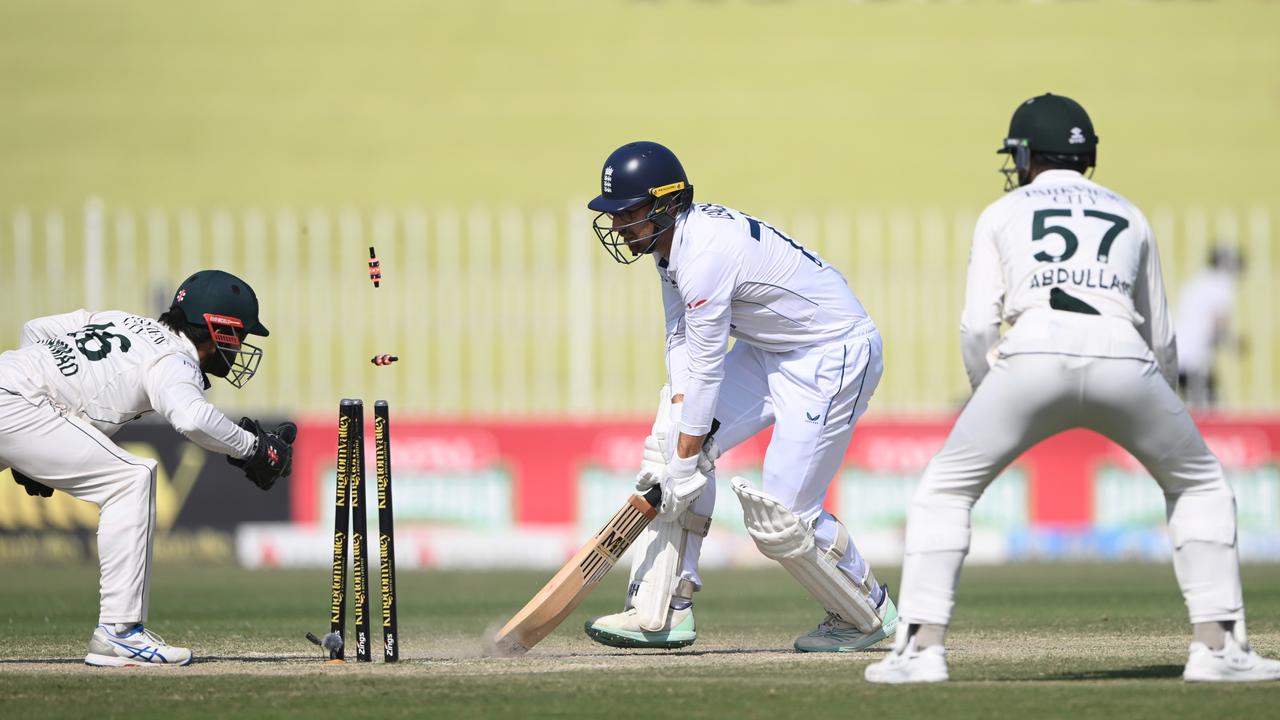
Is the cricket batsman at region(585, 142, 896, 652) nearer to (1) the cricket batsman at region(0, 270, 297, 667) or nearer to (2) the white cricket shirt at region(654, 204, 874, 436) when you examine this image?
(2) the white cricket shirt at region(654, 204, 874, 436)

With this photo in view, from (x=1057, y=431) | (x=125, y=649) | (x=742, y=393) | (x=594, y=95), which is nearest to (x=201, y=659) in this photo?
(x=125, y=649)

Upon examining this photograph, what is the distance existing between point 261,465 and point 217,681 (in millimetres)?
1019

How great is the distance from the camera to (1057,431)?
5.77 meters

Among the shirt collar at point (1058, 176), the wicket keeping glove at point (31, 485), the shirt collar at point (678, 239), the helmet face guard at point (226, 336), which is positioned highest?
the shirt collar at point (1058, 176)

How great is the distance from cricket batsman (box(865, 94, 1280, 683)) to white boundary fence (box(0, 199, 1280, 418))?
9.97 metres

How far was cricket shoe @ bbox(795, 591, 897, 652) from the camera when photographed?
7.39 metres

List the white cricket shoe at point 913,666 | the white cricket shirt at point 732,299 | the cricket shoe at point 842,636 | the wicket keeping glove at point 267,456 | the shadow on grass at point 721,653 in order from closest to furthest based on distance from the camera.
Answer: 1. the white cricket shoe at point 913,666
2. the white cricket shirt at point 732,299
3. the wicket keeping glove at point 267,456
4. the shadow on grass at point 721,653
5. the cricket shoe at point 842,636

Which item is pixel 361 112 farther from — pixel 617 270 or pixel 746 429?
pixel 746 429

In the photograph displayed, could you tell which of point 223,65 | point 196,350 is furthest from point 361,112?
point 196,350

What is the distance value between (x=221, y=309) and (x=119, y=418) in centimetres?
58

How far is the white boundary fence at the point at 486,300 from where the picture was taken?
16.3 meters

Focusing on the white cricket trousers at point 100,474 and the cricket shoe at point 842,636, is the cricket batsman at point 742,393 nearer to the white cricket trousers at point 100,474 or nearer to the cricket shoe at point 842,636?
the cricket shoe at point 842,636

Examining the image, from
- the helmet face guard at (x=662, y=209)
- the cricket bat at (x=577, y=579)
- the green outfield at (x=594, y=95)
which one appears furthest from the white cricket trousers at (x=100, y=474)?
the green outfield at (x=594, y=95)

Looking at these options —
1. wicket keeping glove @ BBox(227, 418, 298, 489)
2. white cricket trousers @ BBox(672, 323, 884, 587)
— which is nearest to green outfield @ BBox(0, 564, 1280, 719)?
white cricket trousers @ BBox(672, 323, 884, 587)
